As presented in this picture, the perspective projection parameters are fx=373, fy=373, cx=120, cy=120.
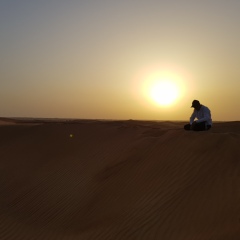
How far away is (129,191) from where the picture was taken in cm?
849

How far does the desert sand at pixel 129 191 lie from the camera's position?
6703mm

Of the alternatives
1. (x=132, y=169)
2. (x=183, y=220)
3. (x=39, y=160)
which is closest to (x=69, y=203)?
(x=132, y=169)

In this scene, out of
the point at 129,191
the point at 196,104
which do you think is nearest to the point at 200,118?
the point at 196,104

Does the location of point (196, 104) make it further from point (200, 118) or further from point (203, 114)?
point (200, 118)

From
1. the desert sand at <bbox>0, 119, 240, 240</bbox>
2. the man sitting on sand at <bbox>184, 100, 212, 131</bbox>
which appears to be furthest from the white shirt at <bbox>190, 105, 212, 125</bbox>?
the desert sand at <bbox>0, 119, 240, 240</bbox>

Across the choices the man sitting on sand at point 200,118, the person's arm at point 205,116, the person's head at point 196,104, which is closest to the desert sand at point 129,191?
the man sitting on sand at point 200,118

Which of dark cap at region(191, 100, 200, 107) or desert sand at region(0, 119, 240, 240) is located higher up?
dark cap at region(191, 100, 200, 107)

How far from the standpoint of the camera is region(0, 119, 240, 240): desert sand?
670 centimetres

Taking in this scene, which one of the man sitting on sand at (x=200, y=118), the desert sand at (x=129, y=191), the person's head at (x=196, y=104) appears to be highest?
the person's head at (x=196, y=104)

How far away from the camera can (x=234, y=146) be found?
31.4 feet

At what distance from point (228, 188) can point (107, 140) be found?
6.93m

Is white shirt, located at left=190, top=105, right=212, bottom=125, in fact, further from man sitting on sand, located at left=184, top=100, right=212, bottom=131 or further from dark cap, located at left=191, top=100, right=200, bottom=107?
dark cap, located at left=191, top=100, right=200, bottom=107

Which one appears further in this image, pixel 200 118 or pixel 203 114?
pixel 200 118

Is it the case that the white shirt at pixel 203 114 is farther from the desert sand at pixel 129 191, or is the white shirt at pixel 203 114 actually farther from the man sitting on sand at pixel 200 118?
the desert sand at pixel 129 191
